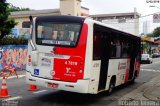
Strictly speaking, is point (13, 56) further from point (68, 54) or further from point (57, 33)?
point (68, 54)

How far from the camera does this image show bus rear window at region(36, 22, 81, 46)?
11258mm

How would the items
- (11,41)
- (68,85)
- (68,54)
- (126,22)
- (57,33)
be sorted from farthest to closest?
1. (126,22)
2. (11,41)
3. (57,33)
4. (68,54)
5. (68,85)

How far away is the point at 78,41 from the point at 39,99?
260cm

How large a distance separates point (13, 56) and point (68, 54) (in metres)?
17.3

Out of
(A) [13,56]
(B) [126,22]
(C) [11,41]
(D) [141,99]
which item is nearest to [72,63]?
(D) [141,99]

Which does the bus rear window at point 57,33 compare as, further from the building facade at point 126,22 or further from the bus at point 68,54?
the building facade at point 126,22

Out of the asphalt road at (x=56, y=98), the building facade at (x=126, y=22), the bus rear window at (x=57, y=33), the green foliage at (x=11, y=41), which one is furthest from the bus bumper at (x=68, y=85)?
the building facade at (x=126, y=22)

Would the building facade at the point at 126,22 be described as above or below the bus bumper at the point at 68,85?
above

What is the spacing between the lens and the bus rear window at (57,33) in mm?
11258

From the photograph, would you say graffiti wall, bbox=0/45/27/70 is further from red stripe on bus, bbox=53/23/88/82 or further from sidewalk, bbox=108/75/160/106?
red stripe on bus, bbox=53/23/88/82

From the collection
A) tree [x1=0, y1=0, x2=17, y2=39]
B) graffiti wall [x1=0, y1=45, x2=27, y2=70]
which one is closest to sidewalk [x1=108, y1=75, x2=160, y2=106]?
tree [x1=0, y1=0, x2=17, y2=39]

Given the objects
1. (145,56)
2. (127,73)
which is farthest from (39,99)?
(145,56)

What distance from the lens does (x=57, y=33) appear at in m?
11.5

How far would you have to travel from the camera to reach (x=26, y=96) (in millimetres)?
12727
